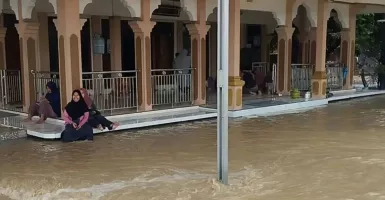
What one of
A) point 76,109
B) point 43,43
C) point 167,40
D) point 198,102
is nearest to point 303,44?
point 167,40

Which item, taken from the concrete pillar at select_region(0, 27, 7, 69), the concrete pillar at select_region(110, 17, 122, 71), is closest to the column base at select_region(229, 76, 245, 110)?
the concrete pillar at select_region(110, 17, 122, 71)

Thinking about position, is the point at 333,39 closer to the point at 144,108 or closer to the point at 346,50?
the point at 346,50

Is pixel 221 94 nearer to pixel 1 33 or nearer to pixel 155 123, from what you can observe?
pixel 155 123

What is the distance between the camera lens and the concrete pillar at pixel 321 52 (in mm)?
13129

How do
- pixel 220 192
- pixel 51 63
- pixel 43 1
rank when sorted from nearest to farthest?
pixel 220 192, pixel 43 1, pixel 51 63

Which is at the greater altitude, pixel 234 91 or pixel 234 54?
pixel 234 54

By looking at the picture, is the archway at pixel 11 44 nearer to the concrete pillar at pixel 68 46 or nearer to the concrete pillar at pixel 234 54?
the concrete pillar at pixel 68 46

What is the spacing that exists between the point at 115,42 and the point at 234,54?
3801 mm

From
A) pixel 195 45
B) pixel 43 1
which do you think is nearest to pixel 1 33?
pixel 43 1

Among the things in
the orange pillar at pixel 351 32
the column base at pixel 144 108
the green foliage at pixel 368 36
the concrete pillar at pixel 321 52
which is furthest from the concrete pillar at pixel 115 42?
the green foliage at pixel 368 36

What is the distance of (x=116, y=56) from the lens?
12.8 meters

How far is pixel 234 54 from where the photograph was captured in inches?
420

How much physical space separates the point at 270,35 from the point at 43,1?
9885mm

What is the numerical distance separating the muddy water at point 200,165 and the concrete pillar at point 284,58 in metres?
4.55
